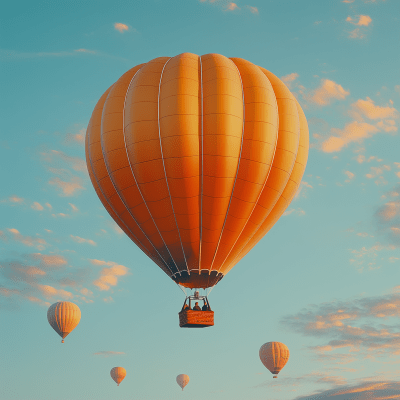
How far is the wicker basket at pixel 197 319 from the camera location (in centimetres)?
2578

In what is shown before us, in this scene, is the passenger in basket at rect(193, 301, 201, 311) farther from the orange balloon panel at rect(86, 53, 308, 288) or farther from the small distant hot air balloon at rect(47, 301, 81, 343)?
the small distant hot air balloon at rect(47, 301, 81, 343)

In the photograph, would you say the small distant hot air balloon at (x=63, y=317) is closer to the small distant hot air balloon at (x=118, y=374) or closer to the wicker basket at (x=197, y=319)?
the small distant hot air balloon at (x=118, y=374)

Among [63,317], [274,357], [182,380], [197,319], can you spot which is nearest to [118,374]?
[182,380]

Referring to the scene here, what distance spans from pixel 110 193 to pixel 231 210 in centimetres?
553

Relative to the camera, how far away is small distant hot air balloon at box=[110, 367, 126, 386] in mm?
64312

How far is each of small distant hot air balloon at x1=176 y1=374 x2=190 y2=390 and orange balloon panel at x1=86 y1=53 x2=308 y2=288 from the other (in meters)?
45.9

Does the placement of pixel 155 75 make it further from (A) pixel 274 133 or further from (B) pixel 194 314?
(B) pixel 194 314

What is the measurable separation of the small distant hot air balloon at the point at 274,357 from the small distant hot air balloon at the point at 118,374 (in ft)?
58.3

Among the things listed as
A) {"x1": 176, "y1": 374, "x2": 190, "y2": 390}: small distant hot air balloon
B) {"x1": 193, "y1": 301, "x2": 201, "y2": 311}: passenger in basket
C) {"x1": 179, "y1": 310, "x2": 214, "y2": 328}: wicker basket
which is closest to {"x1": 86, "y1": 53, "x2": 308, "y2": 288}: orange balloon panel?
{"x1": 193, "y1": 301, "x2": 201, "y2": 311}: passenger in basket

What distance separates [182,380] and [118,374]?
9.15 m

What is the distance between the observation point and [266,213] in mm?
27406

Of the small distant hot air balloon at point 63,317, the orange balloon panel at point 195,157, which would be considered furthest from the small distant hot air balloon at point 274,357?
the orange balloon panel at point 195,157

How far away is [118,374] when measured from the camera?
211ft

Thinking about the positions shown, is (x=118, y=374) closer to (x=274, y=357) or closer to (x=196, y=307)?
(x=274, y=357)
